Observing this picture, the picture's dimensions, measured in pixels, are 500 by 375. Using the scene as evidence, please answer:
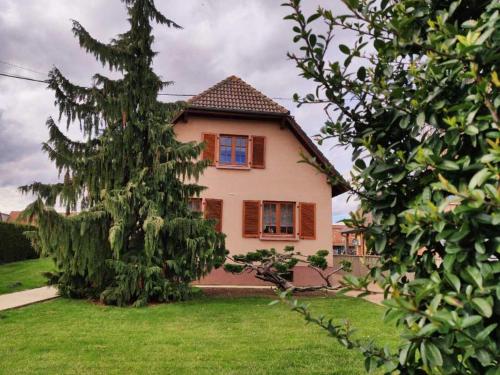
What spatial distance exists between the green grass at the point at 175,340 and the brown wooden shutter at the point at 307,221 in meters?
5.56

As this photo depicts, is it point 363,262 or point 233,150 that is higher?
point 233,150

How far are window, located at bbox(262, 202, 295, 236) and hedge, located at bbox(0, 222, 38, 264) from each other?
11.1 meters

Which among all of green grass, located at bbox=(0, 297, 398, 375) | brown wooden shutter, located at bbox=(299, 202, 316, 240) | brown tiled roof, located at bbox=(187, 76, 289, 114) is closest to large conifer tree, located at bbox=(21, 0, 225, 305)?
green grass, located at bbox=(0, 297, 398, 375)

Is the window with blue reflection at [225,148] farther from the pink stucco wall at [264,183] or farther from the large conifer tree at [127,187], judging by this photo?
the large conifer tree at [127,187]

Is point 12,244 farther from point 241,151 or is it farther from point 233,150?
point 241,151

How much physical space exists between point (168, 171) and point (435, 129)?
9.47 metres

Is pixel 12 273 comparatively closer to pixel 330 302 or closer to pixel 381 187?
pixel 330 302

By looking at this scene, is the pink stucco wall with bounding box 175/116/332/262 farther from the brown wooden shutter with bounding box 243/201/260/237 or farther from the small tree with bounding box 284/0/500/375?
the small tree with bounding box 284/0/500/375

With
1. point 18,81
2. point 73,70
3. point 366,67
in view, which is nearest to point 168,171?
point 73,70

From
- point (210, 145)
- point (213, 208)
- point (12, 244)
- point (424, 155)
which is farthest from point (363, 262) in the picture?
point (12, 244)

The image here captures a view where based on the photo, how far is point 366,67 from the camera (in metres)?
2.09

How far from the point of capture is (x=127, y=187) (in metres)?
10.4

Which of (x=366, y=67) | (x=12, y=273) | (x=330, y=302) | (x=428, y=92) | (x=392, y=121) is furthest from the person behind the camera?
(x=12, y=273)

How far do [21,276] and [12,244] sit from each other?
5.17 m
